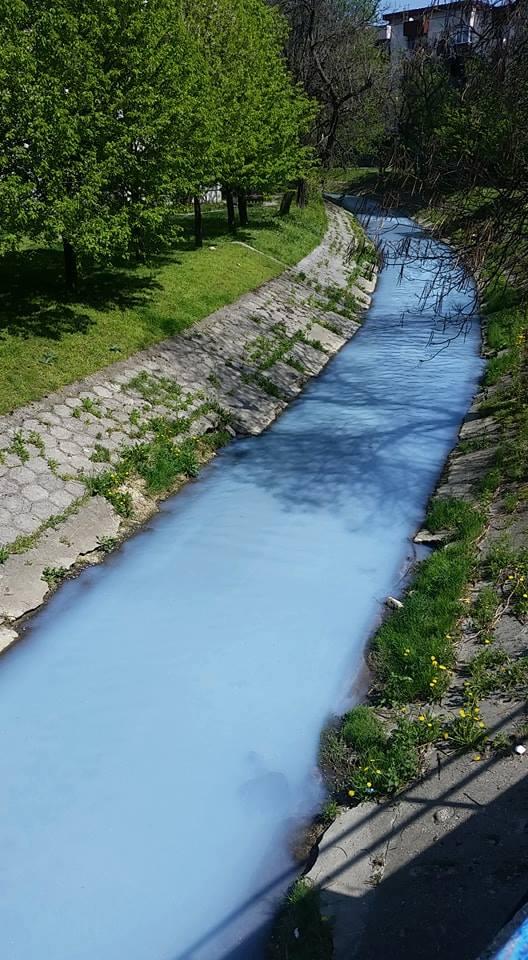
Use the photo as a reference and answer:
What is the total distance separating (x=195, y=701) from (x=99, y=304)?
10623 mm

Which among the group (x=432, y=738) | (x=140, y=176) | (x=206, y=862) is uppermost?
(x=140, y=176)

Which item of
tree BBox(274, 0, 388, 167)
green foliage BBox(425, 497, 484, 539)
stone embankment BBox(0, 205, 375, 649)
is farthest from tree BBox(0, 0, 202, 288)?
tree BBox(274, 0, 388, 167)

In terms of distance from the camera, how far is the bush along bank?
5852 mm

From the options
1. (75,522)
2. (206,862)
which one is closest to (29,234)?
(75,522)

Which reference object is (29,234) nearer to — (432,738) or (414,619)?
(414,619)

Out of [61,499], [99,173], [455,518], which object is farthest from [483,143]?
[61,499]

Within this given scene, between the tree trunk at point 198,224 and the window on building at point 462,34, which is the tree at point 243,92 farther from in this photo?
the window on building at point 462,34

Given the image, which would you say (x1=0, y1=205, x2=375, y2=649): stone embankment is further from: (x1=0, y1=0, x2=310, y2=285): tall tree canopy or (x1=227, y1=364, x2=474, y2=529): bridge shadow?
(x1=0, y1=0, x2=310, y2=285): tall tree canopy

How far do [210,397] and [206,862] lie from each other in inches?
371

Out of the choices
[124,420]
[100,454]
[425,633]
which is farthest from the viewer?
[124,420]

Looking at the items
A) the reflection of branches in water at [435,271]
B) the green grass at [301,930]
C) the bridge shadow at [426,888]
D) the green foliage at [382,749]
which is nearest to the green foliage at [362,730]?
the green foliage at [382,749]

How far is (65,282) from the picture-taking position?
1623 cm

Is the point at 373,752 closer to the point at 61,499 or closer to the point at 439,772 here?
the point at 439,772

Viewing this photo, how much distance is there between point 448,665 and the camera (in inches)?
276
